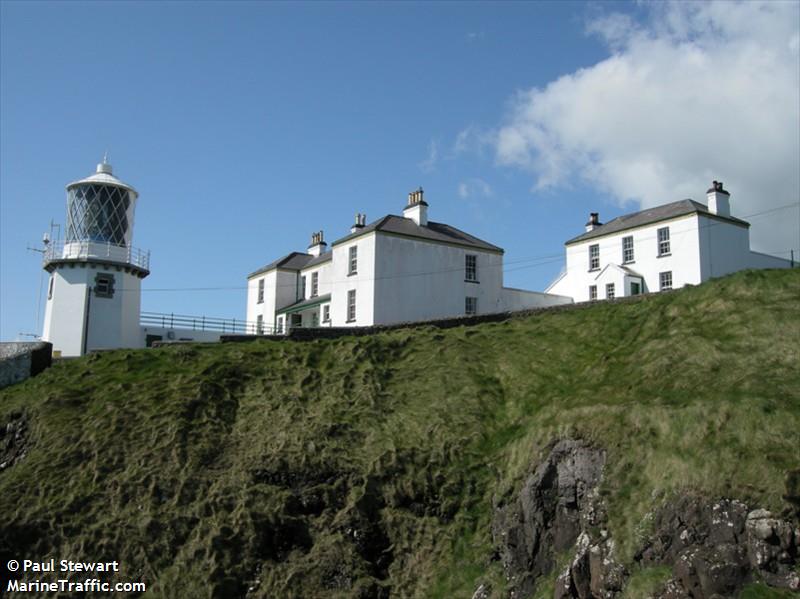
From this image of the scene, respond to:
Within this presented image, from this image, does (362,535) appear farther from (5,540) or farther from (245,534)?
(5,540)

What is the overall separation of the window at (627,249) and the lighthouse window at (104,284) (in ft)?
96.4

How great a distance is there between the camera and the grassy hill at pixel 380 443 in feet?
55.9

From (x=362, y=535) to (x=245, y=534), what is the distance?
3071 mm

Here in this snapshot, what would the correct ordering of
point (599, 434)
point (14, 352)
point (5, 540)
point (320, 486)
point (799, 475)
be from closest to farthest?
point (799, 475) → point (599, 434) → point (5, 540) → point (320, 486) → point (14, 352)

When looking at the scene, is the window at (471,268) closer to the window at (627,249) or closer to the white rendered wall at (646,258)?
the white rendered wall at (646,258)

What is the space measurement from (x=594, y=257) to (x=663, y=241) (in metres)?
5.22

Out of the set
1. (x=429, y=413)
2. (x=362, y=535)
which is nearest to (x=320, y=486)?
(x=362, y=535)

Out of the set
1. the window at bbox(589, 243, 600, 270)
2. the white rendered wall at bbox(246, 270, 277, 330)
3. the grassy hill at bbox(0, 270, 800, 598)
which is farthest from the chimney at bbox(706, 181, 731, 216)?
the white rendered wall at bbox(246, 270, 277, 330)

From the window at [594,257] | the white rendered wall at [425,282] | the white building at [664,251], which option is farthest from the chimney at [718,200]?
the white rendered wall at [425,282]

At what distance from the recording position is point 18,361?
27328mm

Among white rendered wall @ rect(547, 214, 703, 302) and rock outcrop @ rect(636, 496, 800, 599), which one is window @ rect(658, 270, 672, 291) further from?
rock outcrop @ rect(636, 496, 800, 599)

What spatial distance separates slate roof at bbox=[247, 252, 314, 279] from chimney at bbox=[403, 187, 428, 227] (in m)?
11.7

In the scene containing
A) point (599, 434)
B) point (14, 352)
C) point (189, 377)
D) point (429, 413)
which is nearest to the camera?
point (599, 434)

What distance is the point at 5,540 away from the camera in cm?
1947
